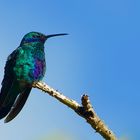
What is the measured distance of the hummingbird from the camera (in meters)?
5.73

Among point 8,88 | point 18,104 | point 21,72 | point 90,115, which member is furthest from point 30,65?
point 90,115

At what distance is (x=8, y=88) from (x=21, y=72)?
0.42 meters

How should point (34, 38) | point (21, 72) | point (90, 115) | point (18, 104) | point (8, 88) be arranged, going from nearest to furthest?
Result: point (90, 115), point (18, 104), point (8, 88), point (21, 72), point (34, 38)

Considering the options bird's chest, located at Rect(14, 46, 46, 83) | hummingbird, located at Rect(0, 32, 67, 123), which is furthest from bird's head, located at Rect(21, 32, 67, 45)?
bird's chest, located at Rect(14, 46, 46, 83)

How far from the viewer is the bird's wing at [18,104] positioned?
5287mm

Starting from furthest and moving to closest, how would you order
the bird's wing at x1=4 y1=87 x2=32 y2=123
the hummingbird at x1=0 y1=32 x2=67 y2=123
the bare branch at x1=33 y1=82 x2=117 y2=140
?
the hummingbird at x1=0 y1=32 x2=67 y2=123, the bird's wing at x1=4 y1=87 x2=32 y2=123, the bare branch at x1=33 y1=82 x2=117 y2=140

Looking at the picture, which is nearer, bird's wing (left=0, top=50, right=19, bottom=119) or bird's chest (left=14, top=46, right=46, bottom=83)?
bird's wing (left=0, top=50, right=19, bottom=119)

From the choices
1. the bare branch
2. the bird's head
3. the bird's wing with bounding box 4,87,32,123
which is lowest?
the bare branch

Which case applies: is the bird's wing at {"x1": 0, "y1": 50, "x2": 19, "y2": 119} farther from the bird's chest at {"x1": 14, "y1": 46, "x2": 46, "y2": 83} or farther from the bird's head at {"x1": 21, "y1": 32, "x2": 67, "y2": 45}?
the bird's head at {"x1": 21, "y1": 32, "x2": 67, "y2": 45}

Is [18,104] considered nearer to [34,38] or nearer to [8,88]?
[8,88]

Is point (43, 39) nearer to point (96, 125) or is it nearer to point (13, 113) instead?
point (13, 113)

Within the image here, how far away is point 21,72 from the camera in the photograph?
652 centimetres

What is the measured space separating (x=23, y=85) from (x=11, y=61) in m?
0.71

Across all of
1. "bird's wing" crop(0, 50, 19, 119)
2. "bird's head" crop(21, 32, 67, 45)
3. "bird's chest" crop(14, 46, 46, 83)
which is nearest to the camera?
"bird's wing" crop(0, 50, 19, 119)
